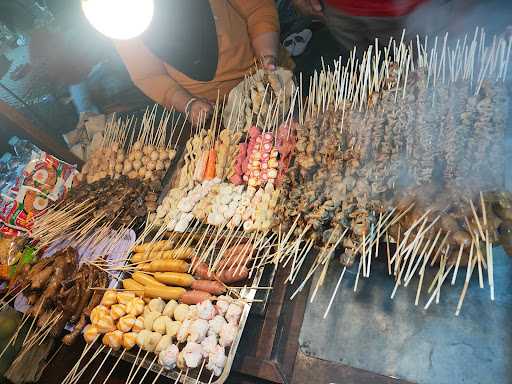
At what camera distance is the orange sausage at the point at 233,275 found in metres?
3.06

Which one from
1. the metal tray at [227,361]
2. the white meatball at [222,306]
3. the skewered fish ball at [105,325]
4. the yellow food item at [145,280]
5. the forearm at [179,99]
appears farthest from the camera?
the forearm at [179,99]

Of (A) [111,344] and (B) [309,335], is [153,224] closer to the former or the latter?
(A) [111,344]

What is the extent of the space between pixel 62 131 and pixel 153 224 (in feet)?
15.8

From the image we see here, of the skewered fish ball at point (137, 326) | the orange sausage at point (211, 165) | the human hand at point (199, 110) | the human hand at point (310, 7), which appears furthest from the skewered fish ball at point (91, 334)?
the human hand at point (310, 7)

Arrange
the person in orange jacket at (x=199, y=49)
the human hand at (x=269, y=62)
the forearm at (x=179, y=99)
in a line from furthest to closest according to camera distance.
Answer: the forearm at (x=179, y=99), the person in orange jacket at (x=199, y=49), the human hand at (x=269, y=62)

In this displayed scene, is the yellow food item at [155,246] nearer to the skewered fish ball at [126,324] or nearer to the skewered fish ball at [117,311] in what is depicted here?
the skewered fish ball at [117,311]

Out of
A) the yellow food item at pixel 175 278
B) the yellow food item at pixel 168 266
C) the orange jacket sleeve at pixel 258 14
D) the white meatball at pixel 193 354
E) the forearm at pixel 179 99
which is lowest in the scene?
the white meatball at pixel 193 354

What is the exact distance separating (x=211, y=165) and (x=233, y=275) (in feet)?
5.92

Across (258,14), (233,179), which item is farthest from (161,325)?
(258,14)

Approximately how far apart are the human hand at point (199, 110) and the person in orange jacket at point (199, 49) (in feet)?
0.05

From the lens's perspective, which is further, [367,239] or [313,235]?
[313,235]

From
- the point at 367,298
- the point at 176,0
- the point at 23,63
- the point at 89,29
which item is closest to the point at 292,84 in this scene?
the point at 176,0

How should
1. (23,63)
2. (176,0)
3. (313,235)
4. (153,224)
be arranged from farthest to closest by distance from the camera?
1. (23,63)
2. (176,0)
3. (153,224)
4. (313,235)

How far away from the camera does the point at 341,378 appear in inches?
102
